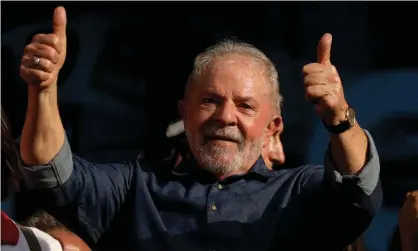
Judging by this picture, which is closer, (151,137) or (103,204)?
(103,204)

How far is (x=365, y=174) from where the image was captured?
1.63m

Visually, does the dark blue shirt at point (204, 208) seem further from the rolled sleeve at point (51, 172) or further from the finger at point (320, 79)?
the finger at point (320, 79)

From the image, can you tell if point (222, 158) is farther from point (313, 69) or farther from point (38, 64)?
point (38, 64)

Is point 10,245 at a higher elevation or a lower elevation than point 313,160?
higher

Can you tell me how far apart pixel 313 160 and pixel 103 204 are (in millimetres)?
953

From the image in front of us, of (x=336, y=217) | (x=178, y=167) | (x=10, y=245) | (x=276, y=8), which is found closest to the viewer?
(x=10, y=245)

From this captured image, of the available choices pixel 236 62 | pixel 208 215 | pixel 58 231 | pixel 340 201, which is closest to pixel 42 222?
pixel 58 231

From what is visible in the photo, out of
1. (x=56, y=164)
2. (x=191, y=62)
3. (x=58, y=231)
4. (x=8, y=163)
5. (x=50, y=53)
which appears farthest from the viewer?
(x=191, y=62)

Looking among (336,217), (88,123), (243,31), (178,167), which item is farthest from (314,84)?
(88,123)

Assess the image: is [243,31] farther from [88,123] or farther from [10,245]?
[10,245]

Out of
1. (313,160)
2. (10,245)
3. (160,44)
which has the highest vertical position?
(160,44)

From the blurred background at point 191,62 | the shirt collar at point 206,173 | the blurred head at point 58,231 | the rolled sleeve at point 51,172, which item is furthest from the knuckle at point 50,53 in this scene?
the blurred background at point 191,62

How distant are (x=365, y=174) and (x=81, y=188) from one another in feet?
1.90

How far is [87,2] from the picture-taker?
2.65 m
